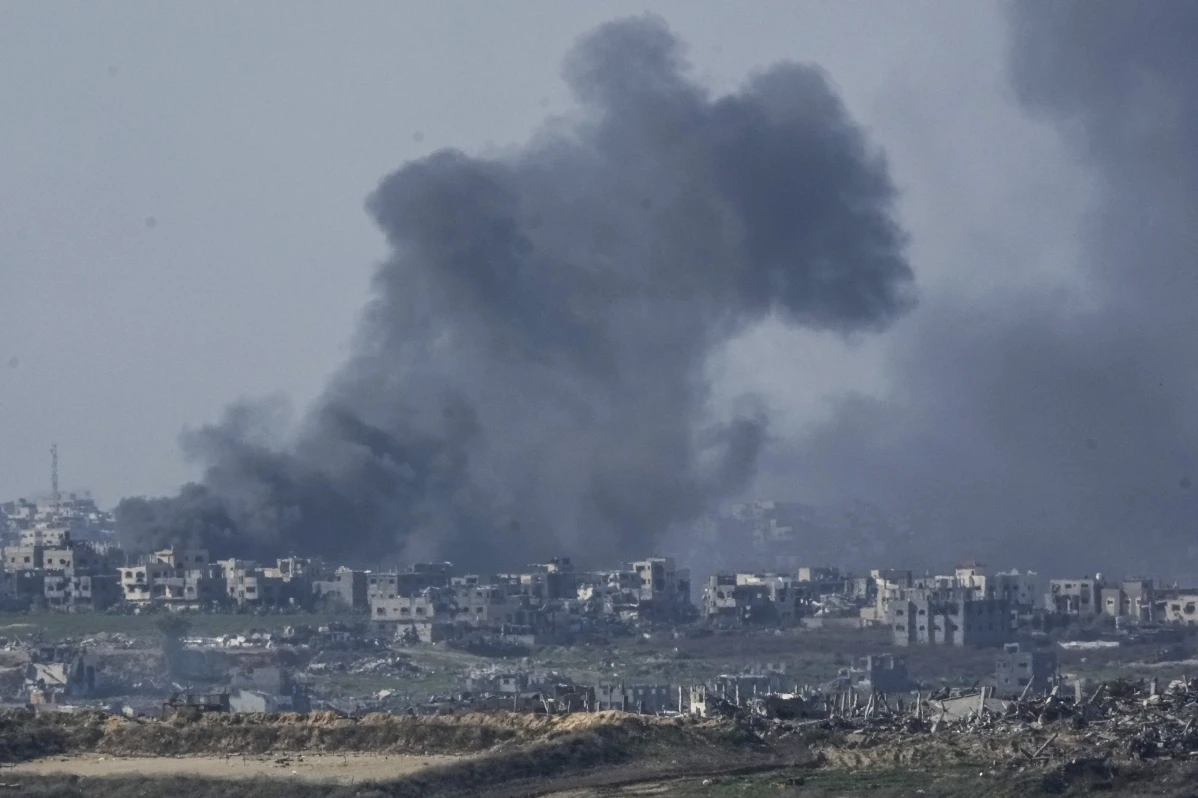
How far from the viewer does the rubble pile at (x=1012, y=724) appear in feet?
100

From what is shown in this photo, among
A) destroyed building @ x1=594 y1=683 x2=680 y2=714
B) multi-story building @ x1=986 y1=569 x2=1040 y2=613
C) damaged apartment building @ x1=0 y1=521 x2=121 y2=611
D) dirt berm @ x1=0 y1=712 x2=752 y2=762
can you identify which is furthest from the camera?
damaged apartment building @ x1=0 y1=521 x2=121 y2=611

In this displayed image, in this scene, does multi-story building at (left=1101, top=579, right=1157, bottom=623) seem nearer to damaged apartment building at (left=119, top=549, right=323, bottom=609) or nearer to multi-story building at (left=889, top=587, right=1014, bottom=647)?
multi-story building at (left=889, top=587, right=1014, bottom=647)

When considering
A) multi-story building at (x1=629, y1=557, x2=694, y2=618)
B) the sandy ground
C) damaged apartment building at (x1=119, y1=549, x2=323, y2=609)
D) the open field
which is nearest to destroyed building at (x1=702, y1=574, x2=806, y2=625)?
multi-story building at (x1=629, y1=557, x2=694, y2=618)

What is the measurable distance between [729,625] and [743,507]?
72465 mm

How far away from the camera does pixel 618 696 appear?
4675cm

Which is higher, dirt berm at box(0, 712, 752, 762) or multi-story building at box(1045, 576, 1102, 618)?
multi-story building at box(1045, 576, 1102, 618)

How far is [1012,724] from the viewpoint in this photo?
32.8m

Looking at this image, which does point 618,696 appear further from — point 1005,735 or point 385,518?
point 385,518

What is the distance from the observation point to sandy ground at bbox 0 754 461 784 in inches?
1209

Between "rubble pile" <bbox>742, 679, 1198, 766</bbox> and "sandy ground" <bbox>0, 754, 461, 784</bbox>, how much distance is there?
17.6 feet

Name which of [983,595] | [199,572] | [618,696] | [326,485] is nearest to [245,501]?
[326,485]

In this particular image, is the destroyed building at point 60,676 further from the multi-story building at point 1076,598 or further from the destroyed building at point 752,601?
the multi-story building at point 1076,598

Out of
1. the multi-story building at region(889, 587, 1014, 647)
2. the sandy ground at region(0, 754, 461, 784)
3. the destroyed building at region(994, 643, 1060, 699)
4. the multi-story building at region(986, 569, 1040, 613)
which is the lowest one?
the sandy ground at region(0, 754, 461, 784)

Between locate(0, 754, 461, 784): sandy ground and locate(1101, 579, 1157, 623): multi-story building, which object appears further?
→ locate(1101, 579, 1157, 623): multi-story building
